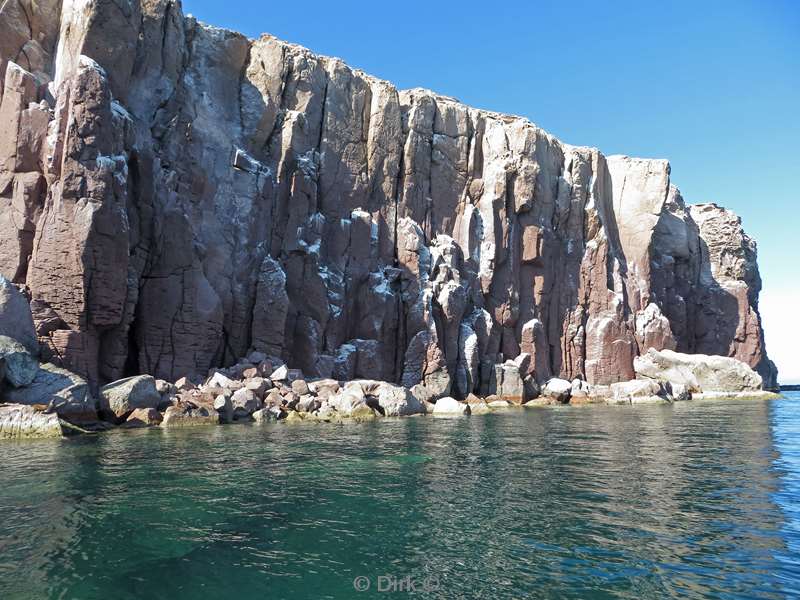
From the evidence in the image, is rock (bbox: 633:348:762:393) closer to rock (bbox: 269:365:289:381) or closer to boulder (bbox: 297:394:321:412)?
boulder (bbox: 297:394:321:412)

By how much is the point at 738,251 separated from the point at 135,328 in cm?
9534

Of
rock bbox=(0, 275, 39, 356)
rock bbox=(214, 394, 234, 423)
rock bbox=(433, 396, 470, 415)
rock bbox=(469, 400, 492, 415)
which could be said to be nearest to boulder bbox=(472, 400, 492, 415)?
rock bbox=(469, 400, 492, 415)

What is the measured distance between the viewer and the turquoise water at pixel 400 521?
973cm

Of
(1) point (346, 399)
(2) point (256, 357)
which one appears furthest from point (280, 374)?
(1) point (346, 399)

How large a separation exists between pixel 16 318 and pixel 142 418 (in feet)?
28.4

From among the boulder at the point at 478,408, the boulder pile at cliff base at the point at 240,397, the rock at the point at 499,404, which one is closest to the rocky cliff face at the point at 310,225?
the boulder pile at cliff base at the point at 240,397

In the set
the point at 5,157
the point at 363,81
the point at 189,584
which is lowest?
the point at 189,584

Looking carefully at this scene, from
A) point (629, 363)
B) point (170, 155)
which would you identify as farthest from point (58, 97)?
point (629, 363)

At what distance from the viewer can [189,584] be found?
970 centimetres

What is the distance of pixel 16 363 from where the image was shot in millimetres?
29375

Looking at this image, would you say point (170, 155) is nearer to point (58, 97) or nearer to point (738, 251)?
point (58, 97)

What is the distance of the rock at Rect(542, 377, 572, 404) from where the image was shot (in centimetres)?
6172

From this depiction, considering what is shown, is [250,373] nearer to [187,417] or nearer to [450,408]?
[187,417]

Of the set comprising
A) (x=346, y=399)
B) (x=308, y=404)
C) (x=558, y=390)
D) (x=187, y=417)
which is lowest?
(x=187, y=417)
